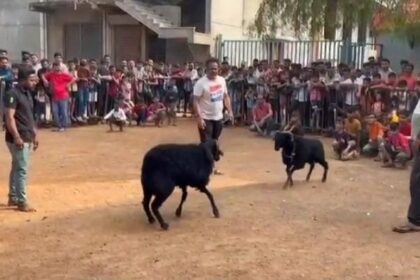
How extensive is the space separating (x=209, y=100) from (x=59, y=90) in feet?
22.9

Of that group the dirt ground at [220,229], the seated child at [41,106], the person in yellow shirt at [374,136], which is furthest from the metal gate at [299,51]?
the dirt ground at [220,229]

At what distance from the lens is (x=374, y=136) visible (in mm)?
11430

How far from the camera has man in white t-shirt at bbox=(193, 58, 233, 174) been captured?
871cm

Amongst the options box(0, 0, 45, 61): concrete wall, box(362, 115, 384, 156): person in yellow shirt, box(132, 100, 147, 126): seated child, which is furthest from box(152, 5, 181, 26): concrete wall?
box(362, 115, 384, 156): person in yellow shirt

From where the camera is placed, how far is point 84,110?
1611cm

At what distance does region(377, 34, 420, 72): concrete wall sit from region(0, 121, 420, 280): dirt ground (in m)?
17.9

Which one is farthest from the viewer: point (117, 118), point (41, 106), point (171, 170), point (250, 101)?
point (250, 101)

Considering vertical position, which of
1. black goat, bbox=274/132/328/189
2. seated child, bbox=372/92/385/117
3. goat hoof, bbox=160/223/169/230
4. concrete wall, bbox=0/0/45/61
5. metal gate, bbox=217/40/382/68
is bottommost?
goat hoof, bbox=160/223/169/230

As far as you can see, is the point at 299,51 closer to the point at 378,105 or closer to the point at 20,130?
the point at 378,105

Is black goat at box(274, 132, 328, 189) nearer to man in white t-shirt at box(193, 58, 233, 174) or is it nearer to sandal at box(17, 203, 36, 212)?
man in white t-shirt at box(193, 58, 233, 174)

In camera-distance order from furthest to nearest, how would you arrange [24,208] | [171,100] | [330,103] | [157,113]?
[171,100], [157,113], [330,103], [24,208]

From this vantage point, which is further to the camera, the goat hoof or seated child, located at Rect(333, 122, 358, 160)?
seated child, located at Rect(333, 122, 358, 160)

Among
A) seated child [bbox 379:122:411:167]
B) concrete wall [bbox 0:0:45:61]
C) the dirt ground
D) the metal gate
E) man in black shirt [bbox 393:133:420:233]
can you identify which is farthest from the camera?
concrete wall [bbox 0:0:45:61]

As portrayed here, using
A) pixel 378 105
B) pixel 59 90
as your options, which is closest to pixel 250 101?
pixel 378 105
